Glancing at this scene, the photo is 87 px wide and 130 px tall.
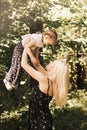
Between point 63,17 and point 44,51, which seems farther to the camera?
point 63,17

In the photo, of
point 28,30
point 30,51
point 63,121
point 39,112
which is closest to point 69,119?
point 63,121

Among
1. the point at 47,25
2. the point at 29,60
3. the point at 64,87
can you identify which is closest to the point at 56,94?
the point at 64,87

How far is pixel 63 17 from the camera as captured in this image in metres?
6.92

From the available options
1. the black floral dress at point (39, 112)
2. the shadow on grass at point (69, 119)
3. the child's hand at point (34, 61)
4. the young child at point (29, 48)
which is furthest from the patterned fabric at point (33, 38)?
the shadow on grass at point (69, 119)

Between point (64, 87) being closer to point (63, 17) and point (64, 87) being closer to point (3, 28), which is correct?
point (3, 28)

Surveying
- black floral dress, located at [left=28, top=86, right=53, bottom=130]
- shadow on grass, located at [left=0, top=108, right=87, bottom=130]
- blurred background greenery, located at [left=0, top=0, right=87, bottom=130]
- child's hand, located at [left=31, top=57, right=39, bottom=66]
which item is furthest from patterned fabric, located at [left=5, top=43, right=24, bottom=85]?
shadow on grass, located at [left=0, top=108, right=87, bottom=130]

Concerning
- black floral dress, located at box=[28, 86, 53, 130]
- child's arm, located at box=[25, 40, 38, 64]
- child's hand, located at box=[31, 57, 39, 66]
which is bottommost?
black floral dress, located at box=[28, 86, 53, 130]

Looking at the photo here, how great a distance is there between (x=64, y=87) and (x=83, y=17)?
3598 millimetres

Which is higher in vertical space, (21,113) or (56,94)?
(56,94)

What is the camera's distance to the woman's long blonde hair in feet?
12.6

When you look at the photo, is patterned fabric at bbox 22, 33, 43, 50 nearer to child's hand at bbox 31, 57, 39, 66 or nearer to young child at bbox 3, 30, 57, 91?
young child at bbox 3, 30, 57, 91

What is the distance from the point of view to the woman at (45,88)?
3.83 meters

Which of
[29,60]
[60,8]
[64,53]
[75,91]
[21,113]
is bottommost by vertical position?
[75,91]

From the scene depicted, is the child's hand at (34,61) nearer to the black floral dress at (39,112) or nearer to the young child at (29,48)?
the young child at (29,48)
